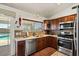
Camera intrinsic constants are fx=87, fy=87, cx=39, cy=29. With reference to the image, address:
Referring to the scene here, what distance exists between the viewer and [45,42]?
497 centimetres

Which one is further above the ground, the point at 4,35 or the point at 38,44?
the point at 4,35

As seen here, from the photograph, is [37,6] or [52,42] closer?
[37,6]

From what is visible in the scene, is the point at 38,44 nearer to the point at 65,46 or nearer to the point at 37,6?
the point at 65,46

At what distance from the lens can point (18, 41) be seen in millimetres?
3113

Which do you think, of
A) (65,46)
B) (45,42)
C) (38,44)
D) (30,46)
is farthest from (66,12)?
(30,46)

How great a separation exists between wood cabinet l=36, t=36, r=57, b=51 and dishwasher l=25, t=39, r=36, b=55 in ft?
0.78

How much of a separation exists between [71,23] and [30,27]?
6.96 feet

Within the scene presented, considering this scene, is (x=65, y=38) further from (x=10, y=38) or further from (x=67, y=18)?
(x=10, y=38)

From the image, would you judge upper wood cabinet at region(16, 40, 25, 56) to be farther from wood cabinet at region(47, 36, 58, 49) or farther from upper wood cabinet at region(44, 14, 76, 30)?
upper wood cabinet at region(44, 14, 76, 30)

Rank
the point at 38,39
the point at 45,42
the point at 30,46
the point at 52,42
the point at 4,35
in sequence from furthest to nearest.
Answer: the point at 52,42, the point at 45,42, the point at 38,39, the point at 30,46, the point at 4,35

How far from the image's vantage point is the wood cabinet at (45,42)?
424cm

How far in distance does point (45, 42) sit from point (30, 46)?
1.40 metres

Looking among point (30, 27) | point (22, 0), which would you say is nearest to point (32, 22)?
point (30, 27)

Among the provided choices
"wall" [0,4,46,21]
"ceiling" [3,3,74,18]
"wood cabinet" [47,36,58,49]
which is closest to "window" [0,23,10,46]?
"wall" [0,4,46,21]
